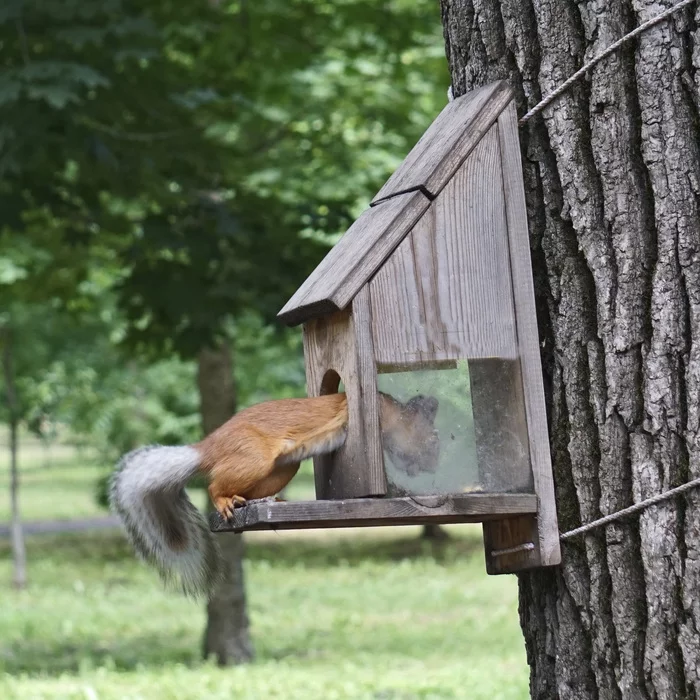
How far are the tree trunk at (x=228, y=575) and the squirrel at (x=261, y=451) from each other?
18.6ft

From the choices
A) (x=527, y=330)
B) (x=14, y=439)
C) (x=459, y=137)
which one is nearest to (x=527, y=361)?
(x=527, y=330)

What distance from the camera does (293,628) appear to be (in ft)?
31.4

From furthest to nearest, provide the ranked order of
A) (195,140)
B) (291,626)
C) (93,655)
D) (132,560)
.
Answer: (132,560) → (291,626) → (93,655) → (195,140)

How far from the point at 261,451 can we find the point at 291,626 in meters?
7.83

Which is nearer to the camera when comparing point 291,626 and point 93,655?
point 93,655

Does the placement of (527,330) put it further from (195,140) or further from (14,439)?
(14,439)

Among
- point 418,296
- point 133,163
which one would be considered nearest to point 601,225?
point 418,296

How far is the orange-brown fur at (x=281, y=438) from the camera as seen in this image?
2.20m

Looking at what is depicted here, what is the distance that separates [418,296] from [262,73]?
5.20 m

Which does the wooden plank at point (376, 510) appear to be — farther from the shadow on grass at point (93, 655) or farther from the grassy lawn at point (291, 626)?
the shadow on grass at point (93, 655)

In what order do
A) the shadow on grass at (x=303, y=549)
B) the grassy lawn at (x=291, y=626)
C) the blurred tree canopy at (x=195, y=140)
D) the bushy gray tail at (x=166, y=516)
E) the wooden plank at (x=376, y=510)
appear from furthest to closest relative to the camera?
the shadow on grass at (x=303, y=549) < the grassy lawn at (x=291, y=626) < the blurred tree canopy at (x=195, y=140) < the bushy gray tail at (x=166, y=516) < the wooden plank at (x=376, y=510)

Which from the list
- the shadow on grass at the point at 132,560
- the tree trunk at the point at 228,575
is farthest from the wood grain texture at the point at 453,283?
the shadow on grass at the point at 132,560

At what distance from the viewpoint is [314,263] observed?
19.6 ft

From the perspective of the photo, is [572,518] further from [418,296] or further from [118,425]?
[118,425]
